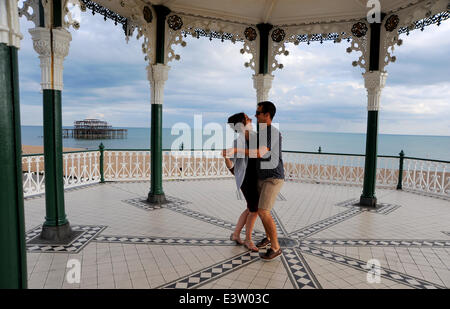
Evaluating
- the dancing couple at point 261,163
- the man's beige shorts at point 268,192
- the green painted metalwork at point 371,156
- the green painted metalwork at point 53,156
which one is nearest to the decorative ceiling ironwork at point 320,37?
the green painted metalwork at point 371,156

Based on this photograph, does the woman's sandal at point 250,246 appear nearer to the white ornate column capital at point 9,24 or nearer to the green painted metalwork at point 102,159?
the white ornate column capital at point 9,24

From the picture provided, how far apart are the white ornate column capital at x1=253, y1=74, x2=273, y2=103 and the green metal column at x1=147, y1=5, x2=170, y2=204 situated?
2.23 metres

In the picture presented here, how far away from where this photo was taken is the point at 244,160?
3287 mm

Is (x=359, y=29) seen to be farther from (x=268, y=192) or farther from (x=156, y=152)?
(x=156, y=152)

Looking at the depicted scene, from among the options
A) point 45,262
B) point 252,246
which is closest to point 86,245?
point 45,262

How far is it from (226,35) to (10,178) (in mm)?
6007

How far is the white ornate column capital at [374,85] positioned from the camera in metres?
5.79

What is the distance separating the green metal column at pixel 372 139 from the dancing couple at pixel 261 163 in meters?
3.56

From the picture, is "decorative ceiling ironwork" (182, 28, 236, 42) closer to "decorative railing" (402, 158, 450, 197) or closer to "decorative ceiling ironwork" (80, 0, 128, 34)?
"decorative ceiling ironwork" (80, 0, 128, 34)

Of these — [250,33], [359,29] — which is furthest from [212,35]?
[359,29]

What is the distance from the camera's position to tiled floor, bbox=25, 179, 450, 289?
2.84 meters

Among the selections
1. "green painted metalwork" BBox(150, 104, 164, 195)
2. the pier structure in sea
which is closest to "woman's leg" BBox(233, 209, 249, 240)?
"green painted metalwork" BBox(150, 104, 164, 195)
